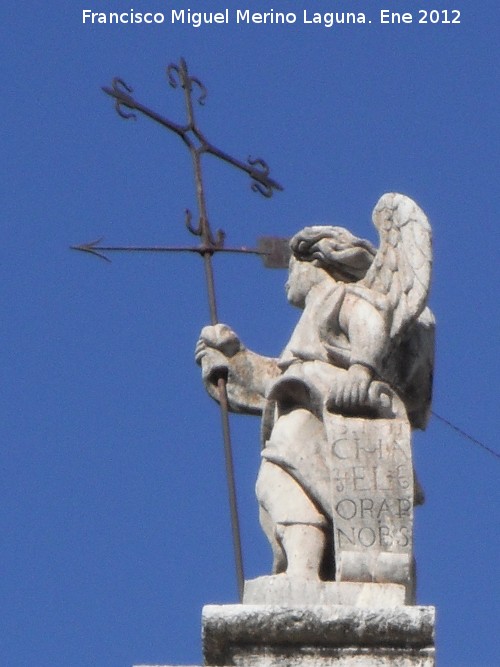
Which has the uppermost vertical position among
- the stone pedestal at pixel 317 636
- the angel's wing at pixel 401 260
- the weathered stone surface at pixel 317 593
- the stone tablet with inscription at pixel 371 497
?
the angel's wing at pixel 401 260

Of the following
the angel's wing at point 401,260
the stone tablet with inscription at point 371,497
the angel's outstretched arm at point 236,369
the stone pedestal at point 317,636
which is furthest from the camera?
the angel's outstretched arm at point 236,369

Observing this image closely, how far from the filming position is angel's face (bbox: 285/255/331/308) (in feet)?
47.9

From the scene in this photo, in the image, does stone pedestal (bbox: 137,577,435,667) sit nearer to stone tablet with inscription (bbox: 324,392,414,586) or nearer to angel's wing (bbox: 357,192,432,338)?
stone tablet with inscription (bbox: 324,392,414,586)

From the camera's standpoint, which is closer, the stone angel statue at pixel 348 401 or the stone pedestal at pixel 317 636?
the stone pedestal at pixel 317 636

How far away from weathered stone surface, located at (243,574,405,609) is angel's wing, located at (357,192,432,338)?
4.63ft

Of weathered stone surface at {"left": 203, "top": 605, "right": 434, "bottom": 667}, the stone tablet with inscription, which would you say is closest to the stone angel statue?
the stone tablet with inscription

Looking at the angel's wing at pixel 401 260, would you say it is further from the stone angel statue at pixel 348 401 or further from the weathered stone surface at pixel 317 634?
the weathered stone surface at pixel 317 634

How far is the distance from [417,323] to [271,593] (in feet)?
5.58

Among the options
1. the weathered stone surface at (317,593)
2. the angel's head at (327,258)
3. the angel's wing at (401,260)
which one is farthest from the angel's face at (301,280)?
the weathered stone surface at (317,593)

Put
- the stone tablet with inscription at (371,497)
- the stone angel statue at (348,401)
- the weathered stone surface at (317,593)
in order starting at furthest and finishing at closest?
1. the stone angel statue at (348,401)
2. the stone tablet with inscription at (371,497)
3. the weathered stone surface at (317,593)

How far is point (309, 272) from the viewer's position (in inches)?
575

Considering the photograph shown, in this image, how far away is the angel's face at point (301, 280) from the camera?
574 inches

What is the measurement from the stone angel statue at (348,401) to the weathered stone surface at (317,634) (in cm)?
71

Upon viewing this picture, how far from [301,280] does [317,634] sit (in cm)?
259
